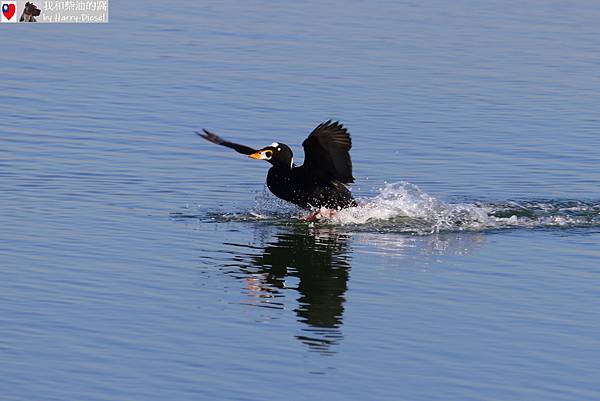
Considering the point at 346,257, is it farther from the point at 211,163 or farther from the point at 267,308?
the point at 211,163

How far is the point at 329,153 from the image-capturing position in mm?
14688

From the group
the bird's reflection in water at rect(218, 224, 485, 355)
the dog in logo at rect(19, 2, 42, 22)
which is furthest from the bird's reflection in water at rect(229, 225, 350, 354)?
the dog in logo at rect(19, 2, 42, 22)

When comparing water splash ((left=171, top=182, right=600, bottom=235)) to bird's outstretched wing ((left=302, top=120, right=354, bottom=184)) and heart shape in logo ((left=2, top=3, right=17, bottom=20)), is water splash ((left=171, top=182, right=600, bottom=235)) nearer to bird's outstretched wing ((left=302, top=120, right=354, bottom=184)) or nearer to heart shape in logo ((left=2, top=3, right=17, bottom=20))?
bird's outstretched wing ((left=302, top=120, right=354, bottom=184))

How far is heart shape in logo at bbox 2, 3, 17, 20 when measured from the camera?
85.7ft

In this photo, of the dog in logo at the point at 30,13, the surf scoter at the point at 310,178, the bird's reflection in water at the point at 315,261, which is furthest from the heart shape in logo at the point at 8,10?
the bird's reflection in water at the point at 315,261

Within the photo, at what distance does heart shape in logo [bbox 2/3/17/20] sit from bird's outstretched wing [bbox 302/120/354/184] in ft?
40.6

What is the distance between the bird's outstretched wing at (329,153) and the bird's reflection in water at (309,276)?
537 millimetres

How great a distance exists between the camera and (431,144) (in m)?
18.2

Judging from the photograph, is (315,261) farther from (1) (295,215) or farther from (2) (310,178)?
Result: (1) (295,215)

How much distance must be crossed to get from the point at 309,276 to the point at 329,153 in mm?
2023

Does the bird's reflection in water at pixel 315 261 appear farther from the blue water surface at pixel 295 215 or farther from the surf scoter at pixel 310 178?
the surf scoter at pixel 310 178

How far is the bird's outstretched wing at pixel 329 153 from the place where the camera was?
1432 centimetres

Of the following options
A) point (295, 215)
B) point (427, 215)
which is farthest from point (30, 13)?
point (427, 215)

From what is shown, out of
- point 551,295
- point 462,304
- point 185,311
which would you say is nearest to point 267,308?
point 185,311
